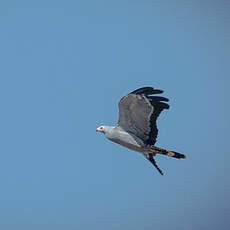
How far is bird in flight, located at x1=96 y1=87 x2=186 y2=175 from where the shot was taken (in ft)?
61.4

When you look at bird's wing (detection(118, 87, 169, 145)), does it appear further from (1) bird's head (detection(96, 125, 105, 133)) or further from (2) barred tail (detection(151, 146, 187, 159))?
(1) bird's head (detection(96, 125, 105, 133))

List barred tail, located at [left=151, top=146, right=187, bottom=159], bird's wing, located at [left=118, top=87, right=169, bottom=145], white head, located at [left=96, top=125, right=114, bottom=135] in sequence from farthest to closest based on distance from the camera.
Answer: white head, located at [left=96, top=125, right=114, bottom=135], barred tail, located at [left=151, top=146, right=187, bottom=159], bird's wing, located at [left=118, top=87, right=169, bottom=145]

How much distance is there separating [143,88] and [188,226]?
155ft

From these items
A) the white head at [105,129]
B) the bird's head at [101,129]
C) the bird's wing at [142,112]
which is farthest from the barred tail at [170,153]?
the bird's head at [101,129]

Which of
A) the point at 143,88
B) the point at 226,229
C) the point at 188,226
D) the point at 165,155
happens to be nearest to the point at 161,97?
the point at 143,88

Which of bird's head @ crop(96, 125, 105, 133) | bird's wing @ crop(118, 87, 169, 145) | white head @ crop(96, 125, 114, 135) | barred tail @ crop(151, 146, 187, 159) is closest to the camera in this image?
bird's wing @ crop(118, 87, 169, 145)

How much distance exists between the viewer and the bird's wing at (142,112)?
61.0 feet

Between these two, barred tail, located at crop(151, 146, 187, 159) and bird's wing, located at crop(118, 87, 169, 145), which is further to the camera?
barred tail, located at crop(151, 146, 187, 159)

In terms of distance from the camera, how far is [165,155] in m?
19.3

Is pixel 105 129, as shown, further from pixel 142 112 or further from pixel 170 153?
pixel 170 153

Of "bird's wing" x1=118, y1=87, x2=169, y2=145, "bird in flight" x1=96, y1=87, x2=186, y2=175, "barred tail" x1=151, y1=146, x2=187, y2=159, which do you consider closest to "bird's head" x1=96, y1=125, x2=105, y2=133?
"bird in flight" x1=96, y1=87, x2=186, y2=175

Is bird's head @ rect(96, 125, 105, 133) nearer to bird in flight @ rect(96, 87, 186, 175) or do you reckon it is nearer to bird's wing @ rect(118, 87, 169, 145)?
bird in flight @ rect(96, 87, 186, 175)

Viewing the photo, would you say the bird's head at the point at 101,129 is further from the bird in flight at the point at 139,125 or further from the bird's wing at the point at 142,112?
the bird's wing at the point at 142,112

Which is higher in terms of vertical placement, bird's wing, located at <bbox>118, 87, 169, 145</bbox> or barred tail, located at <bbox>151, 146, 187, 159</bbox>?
bird's wing, located at <bbox>118, 87, 169, 145</bbox>
